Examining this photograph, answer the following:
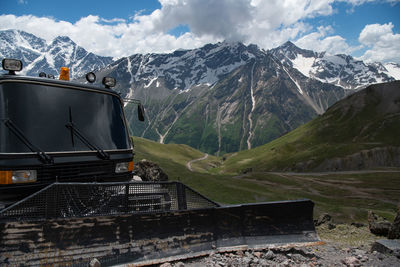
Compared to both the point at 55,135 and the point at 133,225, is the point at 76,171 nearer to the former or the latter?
the point at 55,135

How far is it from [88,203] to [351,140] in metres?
135

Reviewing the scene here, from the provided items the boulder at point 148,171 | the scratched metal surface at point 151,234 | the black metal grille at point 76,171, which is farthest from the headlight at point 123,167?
the boulder at point 148,171

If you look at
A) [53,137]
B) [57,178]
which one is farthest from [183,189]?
[53,137]

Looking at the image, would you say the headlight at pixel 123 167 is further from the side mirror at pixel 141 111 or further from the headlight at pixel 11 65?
the headlight at pixel 11 65

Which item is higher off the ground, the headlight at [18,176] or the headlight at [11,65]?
the headlight at [11,65]

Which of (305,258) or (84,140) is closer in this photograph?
(305,258)

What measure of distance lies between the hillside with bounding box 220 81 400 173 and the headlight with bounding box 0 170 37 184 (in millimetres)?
106023

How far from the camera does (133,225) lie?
6496 millimetres

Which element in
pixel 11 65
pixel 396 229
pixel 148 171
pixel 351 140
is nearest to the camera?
pixel 11 65

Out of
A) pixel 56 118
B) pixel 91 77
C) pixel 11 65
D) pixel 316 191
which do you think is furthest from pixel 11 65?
pixel 316 191

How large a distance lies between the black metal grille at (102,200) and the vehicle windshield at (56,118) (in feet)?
4.66

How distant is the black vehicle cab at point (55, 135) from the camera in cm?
649

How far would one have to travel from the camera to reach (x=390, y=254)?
25.2 ft

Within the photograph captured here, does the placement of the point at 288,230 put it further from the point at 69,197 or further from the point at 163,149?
the point at 163,149
